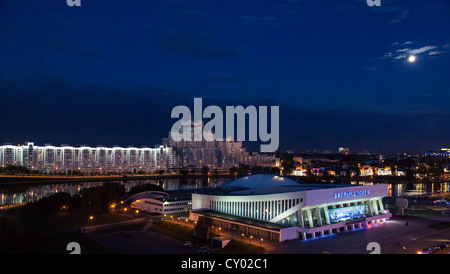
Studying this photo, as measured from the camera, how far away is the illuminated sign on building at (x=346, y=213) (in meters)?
12.1

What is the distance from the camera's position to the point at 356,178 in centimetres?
3866

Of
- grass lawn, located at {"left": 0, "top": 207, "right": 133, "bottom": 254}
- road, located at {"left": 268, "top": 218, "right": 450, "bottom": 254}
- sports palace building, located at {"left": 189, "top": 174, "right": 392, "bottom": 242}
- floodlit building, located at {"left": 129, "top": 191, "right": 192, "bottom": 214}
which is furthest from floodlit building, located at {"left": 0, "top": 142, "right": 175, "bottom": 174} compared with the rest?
road, located at {"left": 268, "top": 218, "right": 450, "bottom": 254}

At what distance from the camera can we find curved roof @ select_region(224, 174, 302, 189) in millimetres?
16188

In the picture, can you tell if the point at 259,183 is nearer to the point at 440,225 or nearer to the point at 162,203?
the point at 162,203

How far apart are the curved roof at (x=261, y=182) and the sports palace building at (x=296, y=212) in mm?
3186

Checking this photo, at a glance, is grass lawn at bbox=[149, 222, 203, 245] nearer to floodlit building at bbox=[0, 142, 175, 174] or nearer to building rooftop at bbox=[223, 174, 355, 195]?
building rooftop at bbox=[223, 174, 355, 195]

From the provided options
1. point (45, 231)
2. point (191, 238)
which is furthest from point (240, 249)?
point (45, 231)

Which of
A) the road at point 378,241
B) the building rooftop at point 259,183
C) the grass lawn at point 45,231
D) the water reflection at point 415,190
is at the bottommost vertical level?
the water reflection at point 415,190

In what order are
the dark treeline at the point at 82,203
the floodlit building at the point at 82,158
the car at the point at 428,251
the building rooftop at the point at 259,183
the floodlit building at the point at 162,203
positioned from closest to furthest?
1. the car at the point at 428,251
2. the dark treeline at the point at 82,203
3. the floodlit building at the point at 162,203
4. the building rooftop at the point at 259,183
5. the floodlit building at the point at 82,158

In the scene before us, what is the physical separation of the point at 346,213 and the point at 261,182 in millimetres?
5303

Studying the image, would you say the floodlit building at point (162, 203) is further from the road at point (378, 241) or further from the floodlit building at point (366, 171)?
the floodlit building at point (366, 171)

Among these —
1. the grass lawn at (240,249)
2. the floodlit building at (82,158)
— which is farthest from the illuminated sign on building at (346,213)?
the floodlit building at (82,158)

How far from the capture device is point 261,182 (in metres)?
17.0
